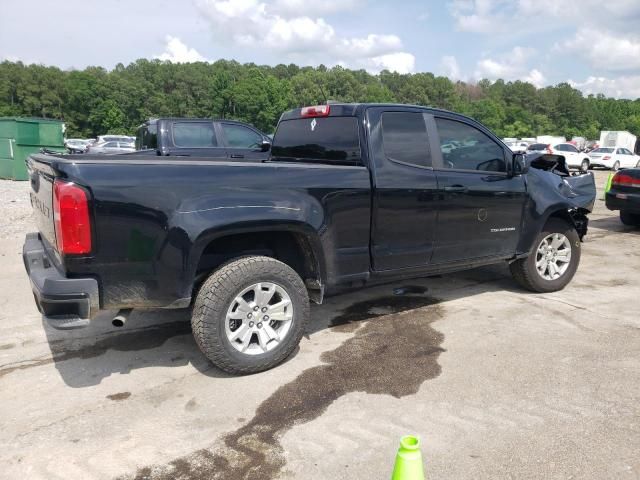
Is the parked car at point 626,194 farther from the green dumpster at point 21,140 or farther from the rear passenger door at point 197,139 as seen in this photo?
the green dumpster at point 21,140

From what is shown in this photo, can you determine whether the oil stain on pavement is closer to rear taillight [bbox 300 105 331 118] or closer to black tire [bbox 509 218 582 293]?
black tire [bbox 509 218 582 293]

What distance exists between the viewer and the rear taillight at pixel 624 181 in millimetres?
9328

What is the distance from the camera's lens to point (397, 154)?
4.23 metres

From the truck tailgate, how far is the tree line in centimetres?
7081

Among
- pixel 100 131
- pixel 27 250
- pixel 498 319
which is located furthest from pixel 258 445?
pixel 100 131

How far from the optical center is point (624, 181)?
952 centimetres

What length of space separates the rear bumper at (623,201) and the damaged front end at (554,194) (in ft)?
13.1

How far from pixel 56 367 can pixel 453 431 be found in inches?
114

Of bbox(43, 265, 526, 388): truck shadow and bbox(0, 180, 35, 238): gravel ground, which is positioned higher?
bbox(0, 180, 35, 238): gravel ground

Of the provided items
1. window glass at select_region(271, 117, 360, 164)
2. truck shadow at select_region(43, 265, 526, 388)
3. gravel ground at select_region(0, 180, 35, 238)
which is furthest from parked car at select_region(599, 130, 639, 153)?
window glass at select_region(271, 117, 360, 164)

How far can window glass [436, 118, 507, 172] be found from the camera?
4.58 m

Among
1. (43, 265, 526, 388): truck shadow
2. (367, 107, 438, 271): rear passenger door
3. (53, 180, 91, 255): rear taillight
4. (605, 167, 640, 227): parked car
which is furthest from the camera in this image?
(605, 167, 640, 227): parked car

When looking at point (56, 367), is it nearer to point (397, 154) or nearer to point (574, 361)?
point (397, 154)

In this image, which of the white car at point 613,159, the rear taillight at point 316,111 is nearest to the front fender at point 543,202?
the rear taillight at point 316,111
